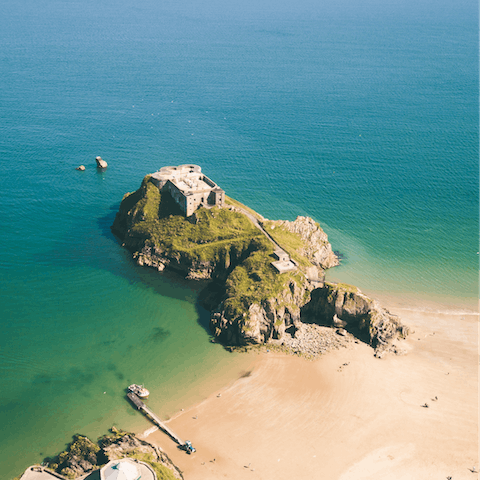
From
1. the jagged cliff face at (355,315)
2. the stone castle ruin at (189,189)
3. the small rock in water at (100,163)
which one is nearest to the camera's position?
the jagged cliff face at (355,315)

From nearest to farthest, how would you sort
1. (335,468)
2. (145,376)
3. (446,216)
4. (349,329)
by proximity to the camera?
(335,468)
(145,376)
(349,329)
(446,216)

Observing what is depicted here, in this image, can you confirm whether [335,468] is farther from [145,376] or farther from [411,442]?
[145,376]

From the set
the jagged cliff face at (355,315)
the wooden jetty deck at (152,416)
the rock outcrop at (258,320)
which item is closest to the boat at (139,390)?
the wooden jetty deck at (152,416)

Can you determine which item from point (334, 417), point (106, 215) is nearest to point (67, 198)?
point (106, 215)

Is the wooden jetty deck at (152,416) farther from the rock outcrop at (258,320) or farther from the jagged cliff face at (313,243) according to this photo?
the jagged cliff face at (313,243)

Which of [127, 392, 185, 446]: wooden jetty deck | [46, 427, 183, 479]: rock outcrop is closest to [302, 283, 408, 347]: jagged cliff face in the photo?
[127, 392, 185, 446]: wooden jetty deck

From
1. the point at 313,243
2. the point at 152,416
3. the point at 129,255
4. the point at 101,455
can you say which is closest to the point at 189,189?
the point at 129,255

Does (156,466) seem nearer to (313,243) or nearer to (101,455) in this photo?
(101,455)
